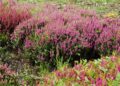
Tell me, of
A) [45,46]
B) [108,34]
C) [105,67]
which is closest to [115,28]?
[108,34]

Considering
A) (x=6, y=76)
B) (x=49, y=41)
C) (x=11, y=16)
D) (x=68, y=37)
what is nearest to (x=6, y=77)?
(x=6, y=76)

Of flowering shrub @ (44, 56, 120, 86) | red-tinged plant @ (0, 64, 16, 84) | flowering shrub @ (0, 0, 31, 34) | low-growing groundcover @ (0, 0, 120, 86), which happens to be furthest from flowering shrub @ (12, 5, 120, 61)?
flowering shrub @ (44, 56, 120, 86)

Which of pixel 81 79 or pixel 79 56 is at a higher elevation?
pixel 81 79

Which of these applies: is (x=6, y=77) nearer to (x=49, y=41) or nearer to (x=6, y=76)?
(x=6, y=76)

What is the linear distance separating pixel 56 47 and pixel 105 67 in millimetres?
1935

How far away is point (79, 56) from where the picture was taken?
259 inches

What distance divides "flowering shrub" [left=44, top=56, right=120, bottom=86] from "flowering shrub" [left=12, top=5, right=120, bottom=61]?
1.67 meters

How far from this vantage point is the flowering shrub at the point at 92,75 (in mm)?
4180

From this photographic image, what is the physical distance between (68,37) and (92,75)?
2.22 meters

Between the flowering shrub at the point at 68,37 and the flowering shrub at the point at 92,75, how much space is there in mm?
1675

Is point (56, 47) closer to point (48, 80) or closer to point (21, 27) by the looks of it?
point (21, 27)

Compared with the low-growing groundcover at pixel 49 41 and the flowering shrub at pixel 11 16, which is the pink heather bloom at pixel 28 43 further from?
the flowering shrub at pixel 11 16

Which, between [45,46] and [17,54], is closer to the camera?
[45,46]

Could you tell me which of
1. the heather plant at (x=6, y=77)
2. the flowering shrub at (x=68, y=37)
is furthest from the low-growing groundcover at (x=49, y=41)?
the heather plant at (x=6, y=77)
